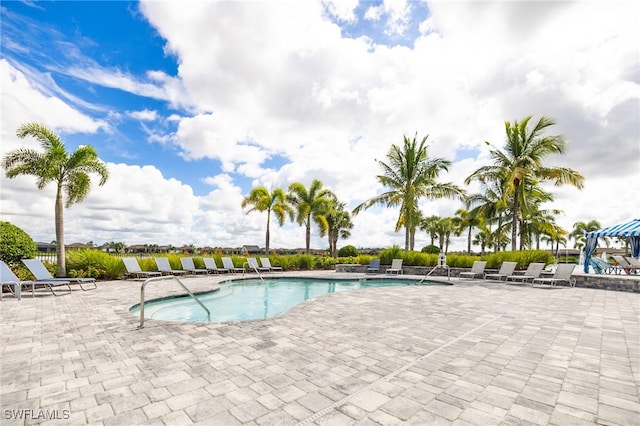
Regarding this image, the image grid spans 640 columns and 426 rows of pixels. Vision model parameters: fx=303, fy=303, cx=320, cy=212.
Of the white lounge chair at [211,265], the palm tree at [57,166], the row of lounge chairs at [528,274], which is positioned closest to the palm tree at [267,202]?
the white lounge chair at [211,265]

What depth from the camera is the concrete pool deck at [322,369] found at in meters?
2.77

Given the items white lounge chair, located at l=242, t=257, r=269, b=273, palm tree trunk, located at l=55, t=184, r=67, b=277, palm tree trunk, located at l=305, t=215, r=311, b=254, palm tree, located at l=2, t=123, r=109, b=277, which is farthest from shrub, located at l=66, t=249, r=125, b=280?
palm tree trunk, located at l=305, t=215, r=311, b=254

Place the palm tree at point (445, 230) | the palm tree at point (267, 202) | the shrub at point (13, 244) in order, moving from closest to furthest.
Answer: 1. the shrub at point (13, 244)
2. the palm tree at point (267, 202)
3. the palm tree at point (445, 230)

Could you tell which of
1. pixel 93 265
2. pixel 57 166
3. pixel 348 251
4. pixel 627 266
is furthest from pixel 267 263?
pixel 627 266

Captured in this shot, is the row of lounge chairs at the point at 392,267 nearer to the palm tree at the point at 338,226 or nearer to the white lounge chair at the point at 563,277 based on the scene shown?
the white lounge chair at the point at 563,277

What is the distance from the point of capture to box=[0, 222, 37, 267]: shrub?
35.9 feet

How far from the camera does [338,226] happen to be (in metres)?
42.4

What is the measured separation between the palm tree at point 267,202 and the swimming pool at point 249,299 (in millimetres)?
10099

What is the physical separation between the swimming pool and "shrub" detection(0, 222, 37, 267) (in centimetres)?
679

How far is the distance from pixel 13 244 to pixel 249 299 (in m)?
8.92

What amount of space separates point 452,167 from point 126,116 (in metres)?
19.4

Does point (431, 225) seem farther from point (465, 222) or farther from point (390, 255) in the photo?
point (390, 255)

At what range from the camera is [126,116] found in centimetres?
1562

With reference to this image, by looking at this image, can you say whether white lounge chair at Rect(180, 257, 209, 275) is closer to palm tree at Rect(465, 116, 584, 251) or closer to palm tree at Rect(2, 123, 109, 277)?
palm tree at Rect(2, 123, 109, 277)
